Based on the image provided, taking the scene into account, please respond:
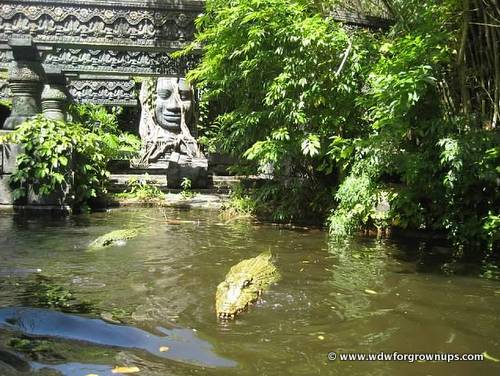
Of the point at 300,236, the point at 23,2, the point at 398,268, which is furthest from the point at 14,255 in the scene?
the point at 23,2

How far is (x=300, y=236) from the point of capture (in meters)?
7.09

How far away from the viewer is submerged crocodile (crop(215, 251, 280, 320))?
3787 mm

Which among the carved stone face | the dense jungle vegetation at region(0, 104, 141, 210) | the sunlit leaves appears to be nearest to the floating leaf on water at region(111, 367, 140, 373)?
the sunlit leaves

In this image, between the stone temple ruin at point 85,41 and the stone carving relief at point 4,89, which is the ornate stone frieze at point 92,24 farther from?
the stone carving relief at point 4,89

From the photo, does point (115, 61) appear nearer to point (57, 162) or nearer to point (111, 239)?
point (57, 162)

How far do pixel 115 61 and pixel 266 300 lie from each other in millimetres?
6843

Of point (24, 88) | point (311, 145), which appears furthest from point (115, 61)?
point (311, 145)

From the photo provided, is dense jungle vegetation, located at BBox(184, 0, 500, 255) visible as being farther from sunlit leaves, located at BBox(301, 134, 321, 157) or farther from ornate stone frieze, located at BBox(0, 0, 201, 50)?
ornate stone frieze, located at BBox(0, 0, 201, 50)

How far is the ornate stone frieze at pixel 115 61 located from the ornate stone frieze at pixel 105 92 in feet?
17.2

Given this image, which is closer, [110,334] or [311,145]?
A: [110,334]

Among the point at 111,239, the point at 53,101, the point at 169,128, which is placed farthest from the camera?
the point at 169,128

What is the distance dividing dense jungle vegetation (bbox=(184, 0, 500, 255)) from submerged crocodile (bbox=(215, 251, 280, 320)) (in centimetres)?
230

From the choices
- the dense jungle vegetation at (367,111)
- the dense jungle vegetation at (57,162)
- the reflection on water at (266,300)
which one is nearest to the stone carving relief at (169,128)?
the dense jungle vegetation at (57,162)

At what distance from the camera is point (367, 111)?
7.64 m
